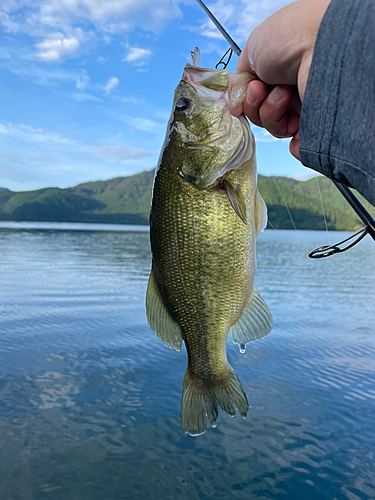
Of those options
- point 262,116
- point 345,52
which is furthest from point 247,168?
point 345,52

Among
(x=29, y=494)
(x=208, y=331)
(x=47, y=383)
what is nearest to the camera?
(x=208, y=331)

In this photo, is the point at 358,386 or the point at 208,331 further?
the point at 358,386

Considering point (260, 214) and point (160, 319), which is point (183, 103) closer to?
point (260, 214)

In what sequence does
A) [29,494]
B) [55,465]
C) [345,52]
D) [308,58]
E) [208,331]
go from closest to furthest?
[345,52] < [308,58] < [208,331] < [29,494] < [55,465]

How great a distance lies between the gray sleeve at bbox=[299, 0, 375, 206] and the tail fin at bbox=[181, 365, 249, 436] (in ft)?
6.44

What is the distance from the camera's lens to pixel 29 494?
444cm

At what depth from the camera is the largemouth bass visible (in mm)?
2344

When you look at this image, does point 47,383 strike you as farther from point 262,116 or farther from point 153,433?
point 262,116

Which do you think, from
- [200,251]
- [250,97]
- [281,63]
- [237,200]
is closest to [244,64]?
[250,97]

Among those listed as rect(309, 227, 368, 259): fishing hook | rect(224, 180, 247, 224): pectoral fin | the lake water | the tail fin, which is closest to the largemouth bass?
rect(224, 180, 247, 224): pectoral fin

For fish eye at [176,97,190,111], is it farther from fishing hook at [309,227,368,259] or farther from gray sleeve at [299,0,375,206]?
gray sleeve at [299,0,375,206]

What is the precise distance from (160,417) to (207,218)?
15.1ft

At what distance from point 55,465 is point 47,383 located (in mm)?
2346

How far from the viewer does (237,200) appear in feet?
7.50
